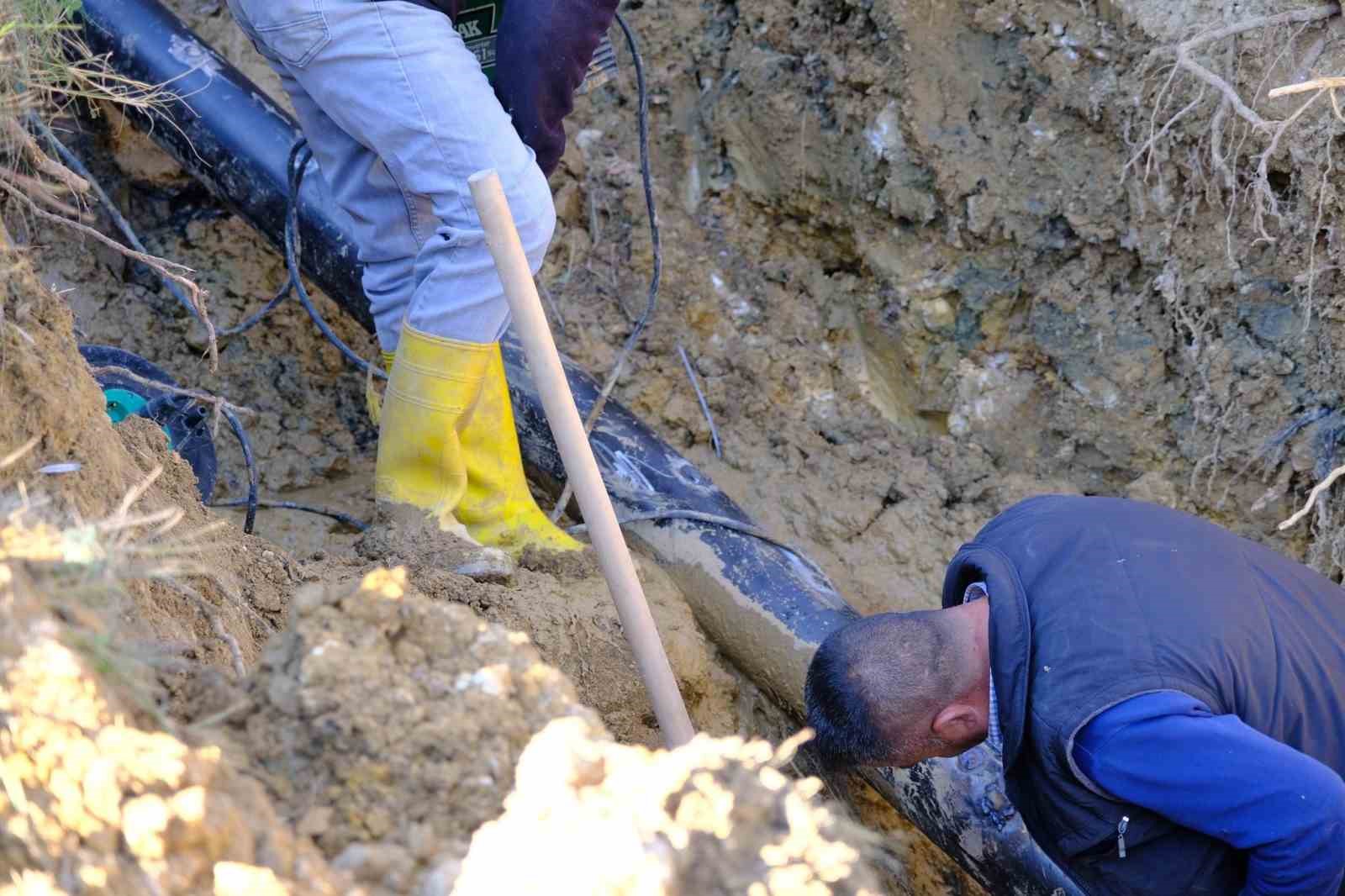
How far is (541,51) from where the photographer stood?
2129mm

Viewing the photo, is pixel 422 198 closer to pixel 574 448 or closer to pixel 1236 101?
pixel 574 448

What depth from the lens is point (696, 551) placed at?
2.55 meters

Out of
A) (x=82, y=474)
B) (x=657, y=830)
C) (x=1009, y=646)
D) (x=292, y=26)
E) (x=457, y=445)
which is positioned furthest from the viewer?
(x=457, y=445)

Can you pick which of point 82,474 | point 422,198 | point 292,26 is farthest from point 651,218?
point 82,474

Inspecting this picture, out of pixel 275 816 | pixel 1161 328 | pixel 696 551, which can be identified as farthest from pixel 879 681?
pixel 1161 328

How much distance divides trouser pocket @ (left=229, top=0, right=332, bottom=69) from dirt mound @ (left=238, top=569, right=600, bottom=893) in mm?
1256

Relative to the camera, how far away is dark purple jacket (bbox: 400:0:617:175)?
211cm

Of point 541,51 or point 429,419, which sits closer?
point 541,51

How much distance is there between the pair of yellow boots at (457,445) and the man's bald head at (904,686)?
825mm

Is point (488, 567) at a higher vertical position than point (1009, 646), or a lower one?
lower

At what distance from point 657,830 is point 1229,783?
0.92 m

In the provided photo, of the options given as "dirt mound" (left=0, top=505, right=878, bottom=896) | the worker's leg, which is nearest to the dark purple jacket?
the worker's leg

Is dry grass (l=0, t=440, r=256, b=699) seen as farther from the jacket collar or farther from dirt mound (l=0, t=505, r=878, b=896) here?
the jacket collar

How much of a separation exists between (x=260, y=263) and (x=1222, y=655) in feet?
8.50
